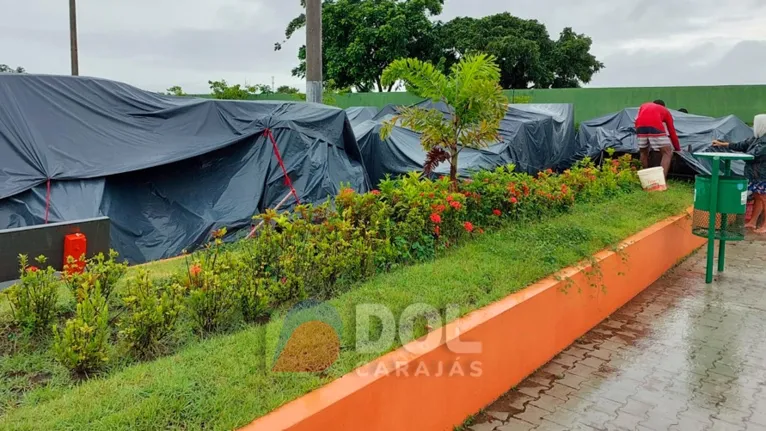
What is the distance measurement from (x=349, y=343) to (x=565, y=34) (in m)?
27.3

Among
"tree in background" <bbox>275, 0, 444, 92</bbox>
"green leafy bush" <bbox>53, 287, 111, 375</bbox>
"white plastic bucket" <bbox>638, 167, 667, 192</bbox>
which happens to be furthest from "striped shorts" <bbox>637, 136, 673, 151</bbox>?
"tree in background" <bbox>275, 0, 444, 92</bbox>

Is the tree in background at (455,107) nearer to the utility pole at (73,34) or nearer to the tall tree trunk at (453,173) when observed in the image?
the tall tree trunk at (453,173)

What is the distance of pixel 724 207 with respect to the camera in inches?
223

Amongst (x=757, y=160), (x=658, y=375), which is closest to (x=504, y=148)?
(x=757, y=160)

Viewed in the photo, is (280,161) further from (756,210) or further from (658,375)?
(756,210)

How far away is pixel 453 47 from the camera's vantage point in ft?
89.9

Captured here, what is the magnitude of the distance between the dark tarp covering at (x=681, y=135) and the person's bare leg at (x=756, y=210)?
55.6 inches

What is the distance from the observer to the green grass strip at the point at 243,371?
2123 mm

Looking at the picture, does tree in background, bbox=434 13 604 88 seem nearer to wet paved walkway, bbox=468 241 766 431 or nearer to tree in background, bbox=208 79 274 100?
tree in background, bbox=208 79 274 100

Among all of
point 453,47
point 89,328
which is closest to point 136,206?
point 89,328

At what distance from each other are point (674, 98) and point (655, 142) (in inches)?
351

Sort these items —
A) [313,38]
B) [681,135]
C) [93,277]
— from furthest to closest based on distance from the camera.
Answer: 1. [681,135]
2. [313,38]
3. [93,277]

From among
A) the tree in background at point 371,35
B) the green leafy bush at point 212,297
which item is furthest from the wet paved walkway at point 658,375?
the tree in background at point 371,35

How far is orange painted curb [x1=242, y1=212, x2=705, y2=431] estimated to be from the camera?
239 centimetres
